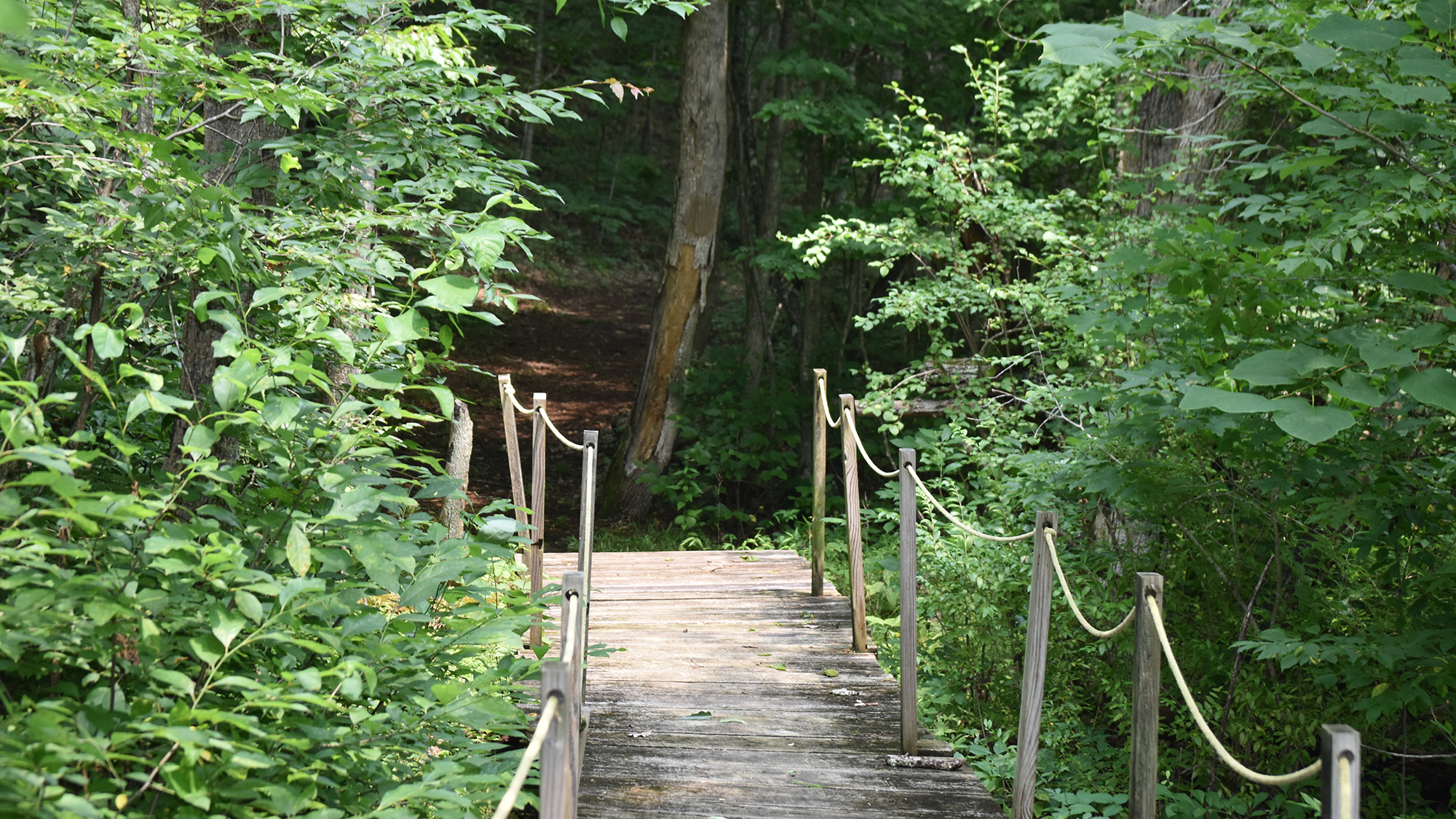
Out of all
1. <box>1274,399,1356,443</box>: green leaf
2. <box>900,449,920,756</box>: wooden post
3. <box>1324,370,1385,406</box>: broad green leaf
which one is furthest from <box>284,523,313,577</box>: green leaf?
<box>900,449,920,756</box>: wooden post

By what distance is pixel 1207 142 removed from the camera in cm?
636

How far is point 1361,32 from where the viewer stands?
92.0 inches


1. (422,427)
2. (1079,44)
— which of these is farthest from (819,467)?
(1079,44)

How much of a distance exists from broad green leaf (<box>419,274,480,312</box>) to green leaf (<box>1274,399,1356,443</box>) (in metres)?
1.80

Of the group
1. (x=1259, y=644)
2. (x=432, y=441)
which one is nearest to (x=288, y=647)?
(x=1259, y=644)

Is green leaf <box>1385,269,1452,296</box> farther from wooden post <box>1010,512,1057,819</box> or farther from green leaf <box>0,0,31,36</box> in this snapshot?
green leaf <box>0,0,31,36</box>

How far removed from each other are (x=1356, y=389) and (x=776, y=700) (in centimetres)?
285

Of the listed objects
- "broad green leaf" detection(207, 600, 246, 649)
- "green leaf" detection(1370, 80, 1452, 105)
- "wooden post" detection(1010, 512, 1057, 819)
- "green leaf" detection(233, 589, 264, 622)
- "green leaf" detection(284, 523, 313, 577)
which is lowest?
"wooden post" detection(1010, 512, 1057, 819)

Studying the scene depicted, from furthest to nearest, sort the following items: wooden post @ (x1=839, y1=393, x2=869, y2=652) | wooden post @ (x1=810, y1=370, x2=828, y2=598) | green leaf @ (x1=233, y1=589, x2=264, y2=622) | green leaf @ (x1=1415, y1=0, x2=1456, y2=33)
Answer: wooden post @ (x1=810, y1=370, x2=828, y2=598), wooden post @ (x1=839, y1=393, x2=869, y2=652), green leaf @ (x1=1415, y1=0, x2=1456, y2=33), green leaf @ (x1=233, y1=589, x2=264, y2=622)

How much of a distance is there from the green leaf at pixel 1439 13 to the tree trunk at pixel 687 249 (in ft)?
27.0

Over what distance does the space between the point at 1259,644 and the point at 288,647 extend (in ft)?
10.4

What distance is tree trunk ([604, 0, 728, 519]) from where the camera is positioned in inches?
394

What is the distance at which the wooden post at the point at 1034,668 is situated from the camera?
3123 mm

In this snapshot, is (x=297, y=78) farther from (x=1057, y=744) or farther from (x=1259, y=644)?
(x=1057, y=744)
